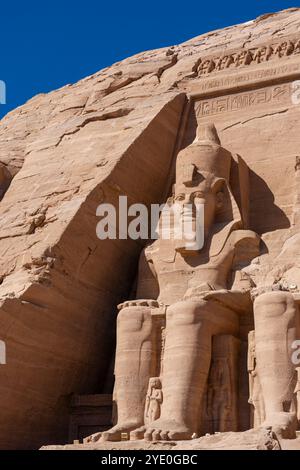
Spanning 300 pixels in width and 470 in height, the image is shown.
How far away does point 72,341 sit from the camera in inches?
375

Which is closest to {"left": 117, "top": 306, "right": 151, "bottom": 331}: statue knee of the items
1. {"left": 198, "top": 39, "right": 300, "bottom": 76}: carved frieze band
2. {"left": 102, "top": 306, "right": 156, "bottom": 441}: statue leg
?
{"left": 102, "top": 306, "right": 156, "bottom": 441}: statue leg

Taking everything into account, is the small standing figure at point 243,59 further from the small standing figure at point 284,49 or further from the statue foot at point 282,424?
the statue foot at point 282,424

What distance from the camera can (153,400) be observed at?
8.49 m

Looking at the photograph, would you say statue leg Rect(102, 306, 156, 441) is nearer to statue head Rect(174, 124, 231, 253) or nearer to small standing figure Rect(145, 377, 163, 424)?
small standing figure Rect(145, 377, 163, 424)

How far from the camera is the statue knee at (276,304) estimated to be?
26.6 ft

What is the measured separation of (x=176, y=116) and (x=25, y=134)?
97.2 inches

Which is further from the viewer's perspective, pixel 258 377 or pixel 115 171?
pixel 115 171

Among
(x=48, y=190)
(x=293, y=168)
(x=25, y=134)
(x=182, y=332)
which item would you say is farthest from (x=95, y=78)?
(x=182, y=332)

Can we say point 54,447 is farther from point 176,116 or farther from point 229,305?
point 176,116

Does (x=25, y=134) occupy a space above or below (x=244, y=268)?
above

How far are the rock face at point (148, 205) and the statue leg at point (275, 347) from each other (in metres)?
0.01

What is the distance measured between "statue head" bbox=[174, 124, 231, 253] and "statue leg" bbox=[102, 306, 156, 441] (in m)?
1.01

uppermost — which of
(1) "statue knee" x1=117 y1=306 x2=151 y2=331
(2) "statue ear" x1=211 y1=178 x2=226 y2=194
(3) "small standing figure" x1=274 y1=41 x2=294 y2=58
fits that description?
(3) "small standing figure" x1=274 y1=41 x2=294 y2=58

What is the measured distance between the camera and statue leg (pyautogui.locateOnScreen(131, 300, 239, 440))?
814 centimetres
